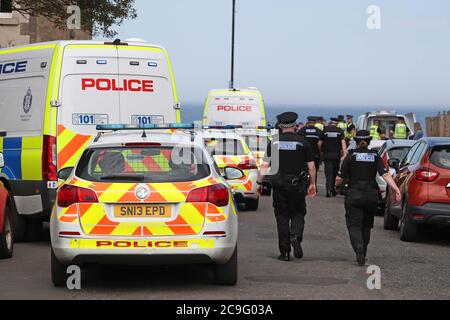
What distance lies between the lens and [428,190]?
15.6 m

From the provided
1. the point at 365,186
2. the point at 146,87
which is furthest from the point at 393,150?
the point at 365,186

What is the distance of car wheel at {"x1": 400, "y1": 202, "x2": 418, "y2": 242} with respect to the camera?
1589 centimetres

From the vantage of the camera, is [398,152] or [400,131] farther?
[400,131]

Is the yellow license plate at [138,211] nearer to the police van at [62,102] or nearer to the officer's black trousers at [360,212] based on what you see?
the officer's black trousers at [360,212]

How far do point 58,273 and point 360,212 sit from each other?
4.05m

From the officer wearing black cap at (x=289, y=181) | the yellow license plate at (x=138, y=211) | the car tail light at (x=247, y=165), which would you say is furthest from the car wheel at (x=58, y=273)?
the car tail light at (x=247, y=165)

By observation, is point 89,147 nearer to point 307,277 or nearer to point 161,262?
point 161,262

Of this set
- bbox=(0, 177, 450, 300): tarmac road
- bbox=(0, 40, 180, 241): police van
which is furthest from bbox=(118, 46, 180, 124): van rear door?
bbox=(0, 177, 450, 300): tarmac road

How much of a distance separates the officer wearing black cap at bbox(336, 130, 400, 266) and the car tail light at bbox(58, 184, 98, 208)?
381cm

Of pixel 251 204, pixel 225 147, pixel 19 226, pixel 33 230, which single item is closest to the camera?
pixel 19 226

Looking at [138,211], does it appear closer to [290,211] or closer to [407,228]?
[290,211]

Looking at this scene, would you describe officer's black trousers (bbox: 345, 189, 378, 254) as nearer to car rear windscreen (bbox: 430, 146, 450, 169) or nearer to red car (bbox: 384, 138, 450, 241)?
red car (bbox: 384, 138, 450, 241)

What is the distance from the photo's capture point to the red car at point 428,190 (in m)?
15.5
